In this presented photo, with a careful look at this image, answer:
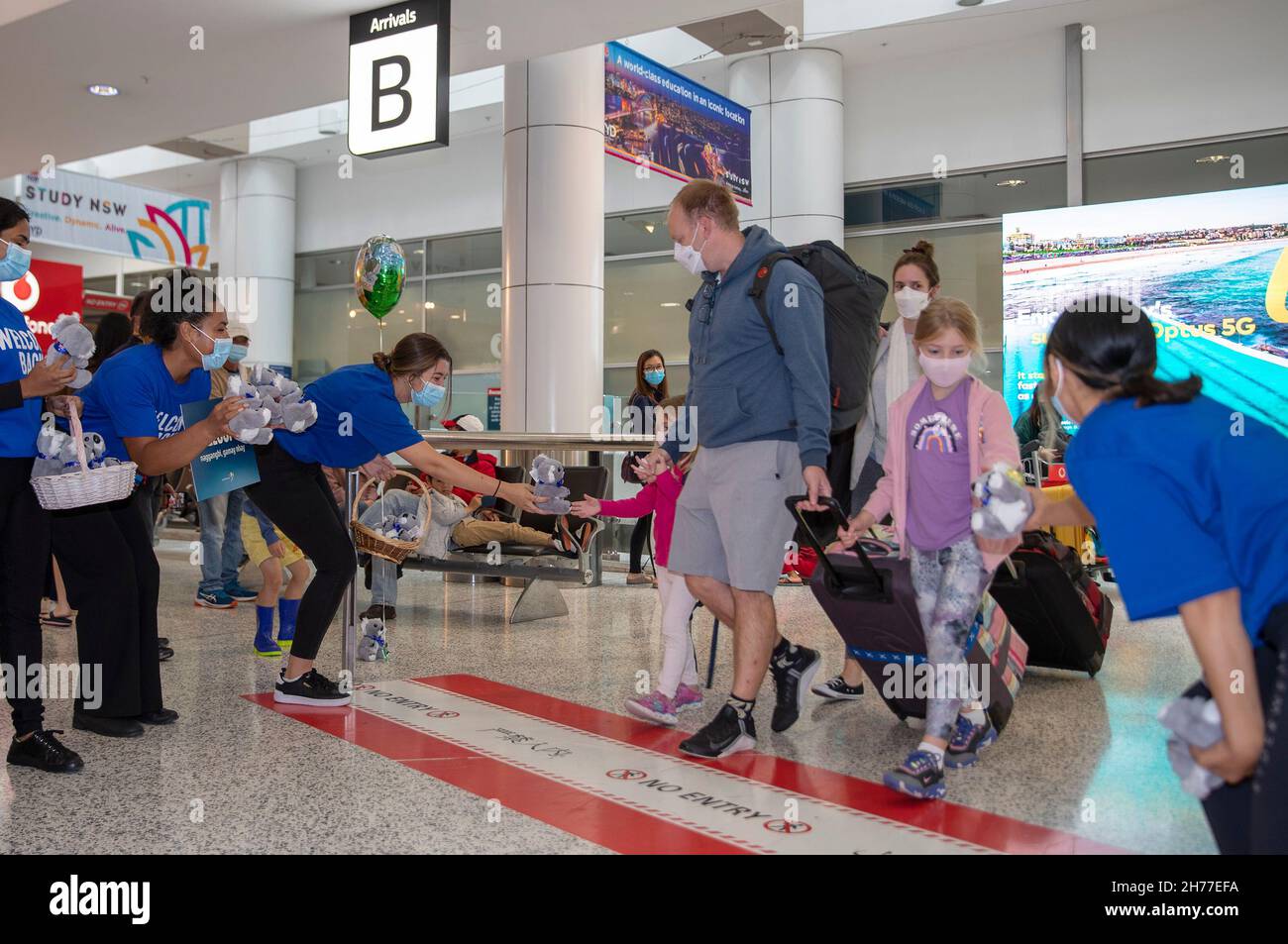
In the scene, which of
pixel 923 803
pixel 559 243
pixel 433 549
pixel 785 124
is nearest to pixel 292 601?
pixel 433 549

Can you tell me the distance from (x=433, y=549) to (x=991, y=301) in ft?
25.2

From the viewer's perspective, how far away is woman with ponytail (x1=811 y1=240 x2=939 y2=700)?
12.9ft

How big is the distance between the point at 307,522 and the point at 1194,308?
921 cm

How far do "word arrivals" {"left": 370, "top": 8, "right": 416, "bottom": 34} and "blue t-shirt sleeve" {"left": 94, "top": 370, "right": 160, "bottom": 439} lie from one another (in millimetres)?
3739

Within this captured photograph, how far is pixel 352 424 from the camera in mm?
4125

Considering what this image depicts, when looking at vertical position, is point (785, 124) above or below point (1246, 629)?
above

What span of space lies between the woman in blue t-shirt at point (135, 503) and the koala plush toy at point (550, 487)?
1.16 metres

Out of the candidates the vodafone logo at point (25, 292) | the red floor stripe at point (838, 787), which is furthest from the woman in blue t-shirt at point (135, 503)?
the vodafone logo at point (25, 292)

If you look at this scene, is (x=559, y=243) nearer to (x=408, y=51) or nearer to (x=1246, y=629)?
(x=408, y=51)

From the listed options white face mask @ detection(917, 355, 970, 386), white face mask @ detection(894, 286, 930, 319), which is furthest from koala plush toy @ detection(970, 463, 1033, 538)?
white face mask @ detection(894, 286, 930, 319)

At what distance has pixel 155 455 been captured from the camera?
3658 mm

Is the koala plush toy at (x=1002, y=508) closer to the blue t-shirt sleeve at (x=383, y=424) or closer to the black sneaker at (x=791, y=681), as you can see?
the black sneaker at (x=791, y=681)

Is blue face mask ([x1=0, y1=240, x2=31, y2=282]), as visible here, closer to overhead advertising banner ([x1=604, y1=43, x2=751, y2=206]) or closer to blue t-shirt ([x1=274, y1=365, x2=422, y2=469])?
blue t-shirt ([x1=274, y1=365, x2=422, y2=469])

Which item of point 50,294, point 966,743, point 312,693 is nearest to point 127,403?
point 312,693
